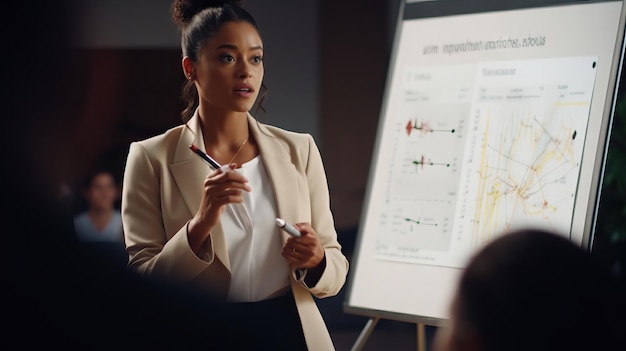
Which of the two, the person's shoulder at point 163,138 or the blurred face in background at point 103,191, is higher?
the person's shoulder at point 163,138

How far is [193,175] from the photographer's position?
1.54 meters

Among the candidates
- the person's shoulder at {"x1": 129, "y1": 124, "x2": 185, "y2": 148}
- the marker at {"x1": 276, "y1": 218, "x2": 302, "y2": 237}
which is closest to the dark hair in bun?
the person's shoulder at {"x1": 129, "y1": 124, "x2": 185, "y2": 148}

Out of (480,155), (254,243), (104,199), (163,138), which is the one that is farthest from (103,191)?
(480,155)

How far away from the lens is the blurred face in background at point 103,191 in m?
1.40

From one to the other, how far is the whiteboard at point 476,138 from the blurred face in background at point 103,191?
80cm

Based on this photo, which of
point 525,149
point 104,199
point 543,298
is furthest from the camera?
point 525,149

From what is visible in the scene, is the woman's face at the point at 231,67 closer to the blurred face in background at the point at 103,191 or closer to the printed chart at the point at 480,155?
the blurred face in background at the point at 103,191

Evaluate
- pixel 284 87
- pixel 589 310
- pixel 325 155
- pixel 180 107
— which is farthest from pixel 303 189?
pixel 325 155

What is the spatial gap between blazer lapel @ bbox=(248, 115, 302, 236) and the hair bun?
0.24m

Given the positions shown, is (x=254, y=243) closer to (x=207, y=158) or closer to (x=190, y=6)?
(x=207, y=158)

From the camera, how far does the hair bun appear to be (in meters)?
1.50

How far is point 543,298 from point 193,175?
1.12 metres

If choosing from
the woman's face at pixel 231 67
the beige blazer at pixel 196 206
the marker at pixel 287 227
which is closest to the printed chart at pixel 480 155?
the beige blazer at pixel 196 206

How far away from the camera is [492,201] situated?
1.95 metres
